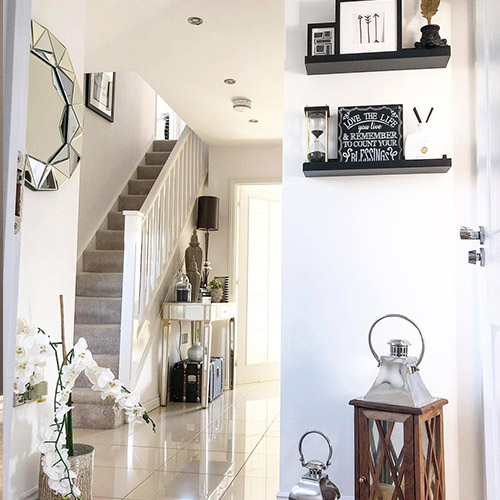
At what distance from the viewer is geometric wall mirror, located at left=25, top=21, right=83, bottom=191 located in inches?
92.6

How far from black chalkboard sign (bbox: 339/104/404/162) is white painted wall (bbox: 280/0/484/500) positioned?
0.28 feet

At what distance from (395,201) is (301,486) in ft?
3.82

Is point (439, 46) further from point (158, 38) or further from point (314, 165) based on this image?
point (158, 38)

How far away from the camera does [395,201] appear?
2219 mm

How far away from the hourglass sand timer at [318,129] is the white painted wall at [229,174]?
3.79 m

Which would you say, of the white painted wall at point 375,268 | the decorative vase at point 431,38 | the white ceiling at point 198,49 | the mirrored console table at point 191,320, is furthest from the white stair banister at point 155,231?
the decorative vase at point 431,38

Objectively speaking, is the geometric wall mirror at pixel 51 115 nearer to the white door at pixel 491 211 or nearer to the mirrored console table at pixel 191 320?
the white door at pixel 491 211

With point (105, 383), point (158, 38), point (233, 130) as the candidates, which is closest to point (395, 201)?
point (105, 383)

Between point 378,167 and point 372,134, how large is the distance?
0.49ft

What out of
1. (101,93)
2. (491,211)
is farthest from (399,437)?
(101,93)

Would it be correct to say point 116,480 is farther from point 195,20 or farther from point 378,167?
point 195,20

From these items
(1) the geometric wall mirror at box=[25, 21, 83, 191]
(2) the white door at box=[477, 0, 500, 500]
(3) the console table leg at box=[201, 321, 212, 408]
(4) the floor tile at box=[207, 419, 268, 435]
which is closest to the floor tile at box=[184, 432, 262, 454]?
(4) the floor tile at box=[207, 419, 268, 435]

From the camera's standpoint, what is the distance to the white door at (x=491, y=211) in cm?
129

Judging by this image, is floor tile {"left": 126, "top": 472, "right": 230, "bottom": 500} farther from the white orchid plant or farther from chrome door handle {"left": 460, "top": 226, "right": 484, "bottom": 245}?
chrome door handle {"left": 460, "top": 226, "right": 484, "bottom": 245}
